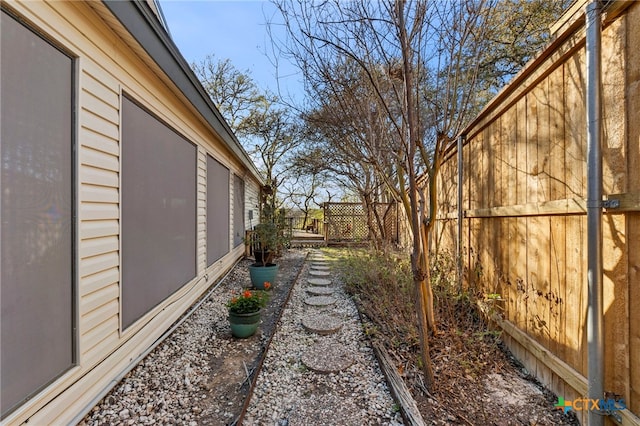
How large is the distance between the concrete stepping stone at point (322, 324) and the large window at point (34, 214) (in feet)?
7.05

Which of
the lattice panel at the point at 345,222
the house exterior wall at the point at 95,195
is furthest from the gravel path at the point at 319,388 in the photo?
the lattice panel at the point at 345,222

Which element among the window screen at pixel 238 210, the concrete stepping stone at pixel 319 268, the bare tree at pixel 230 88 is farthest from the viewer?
the bare tree at pixel 230 88

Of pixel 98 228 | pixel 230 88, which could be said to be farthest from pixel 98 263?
pixel 230 88

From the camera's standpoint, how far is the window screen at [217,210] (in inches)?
189

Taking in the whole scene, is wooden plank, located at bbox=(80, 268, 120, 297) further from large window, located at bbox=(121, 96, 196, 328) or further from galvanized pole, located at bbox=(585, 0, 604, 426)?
galvanized pole, located at bbox=(585, 0, 604, 426)

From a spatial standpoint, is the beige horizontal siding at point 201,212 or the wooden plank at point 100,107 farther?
A: the beige horizontal siding at point 201,212

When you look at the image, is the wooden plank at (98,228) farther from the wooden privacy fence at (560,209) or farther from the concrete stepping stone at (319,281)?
the concrete stepping stone at (319,281)

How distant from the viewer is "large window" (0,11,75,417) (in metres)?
1.37

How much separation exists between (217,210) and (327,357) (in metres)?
3.64

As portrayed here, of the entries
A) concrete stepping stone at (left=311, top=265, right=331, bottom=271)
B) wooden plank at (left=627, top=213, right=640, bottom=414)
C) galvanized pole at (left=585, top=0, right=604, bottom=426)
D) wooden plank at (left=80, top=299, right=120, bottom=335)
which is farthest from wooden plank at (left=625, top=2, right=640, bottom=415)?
concrete stepping stone at (left=311, top=265, right=331, bottom=271)

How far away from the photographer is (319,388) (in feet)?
7.27

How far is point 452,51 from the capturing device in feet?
8.41

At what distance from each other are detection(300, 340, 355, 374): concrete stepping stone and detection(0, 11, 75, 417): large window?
174cm

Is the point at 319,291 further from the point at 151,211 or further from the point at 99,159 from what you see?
the point at 99,159
